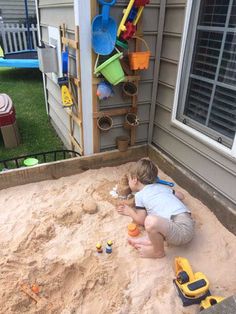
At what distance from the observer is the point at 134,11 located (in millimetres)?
2574

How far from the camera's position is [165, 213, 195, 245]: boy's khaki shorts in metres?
2.01

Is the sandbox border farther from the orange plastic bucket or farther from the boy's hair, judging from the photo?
the orange plastic bucket

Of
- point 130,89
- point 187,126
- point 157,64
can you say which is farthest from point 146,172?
point 157,64

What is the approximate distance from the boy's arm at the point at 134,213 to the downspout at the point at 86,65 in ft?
2.88

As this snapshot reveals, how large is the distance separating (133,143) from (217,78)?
1261 millimetres

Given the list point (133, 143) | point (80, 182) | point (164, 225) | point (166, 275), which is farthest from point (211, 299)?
point (133, 143)

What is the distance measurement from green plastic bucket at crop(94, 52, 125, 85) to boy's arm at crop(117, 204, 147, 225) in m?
1.17

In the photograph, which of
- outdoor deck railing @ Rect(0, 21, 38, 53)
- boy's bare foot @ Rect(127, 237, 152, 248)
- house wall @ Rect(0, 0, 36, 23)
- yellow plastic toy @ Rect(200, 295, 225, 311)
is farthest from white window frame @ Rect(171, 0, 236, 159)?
house wall @ Rect(0, 0, 36, 23)

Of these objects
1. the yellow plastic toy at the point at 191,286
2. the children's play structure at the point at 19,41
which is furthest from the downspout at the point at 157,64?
the children's play structure at the point at 19,41

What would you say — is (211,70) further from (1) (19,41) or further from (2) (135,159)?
(1) (19,41)

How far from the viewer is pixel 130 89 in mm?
3018

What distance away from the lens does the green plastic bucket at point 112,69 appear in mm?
2537

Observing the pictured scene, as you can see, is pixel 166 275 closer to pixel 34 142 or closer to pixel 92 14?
pixel 92 14

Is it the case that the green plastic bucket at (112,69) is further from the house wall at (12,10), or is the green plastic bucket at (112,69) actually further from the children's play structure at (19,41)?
the house wall at (12,10)
